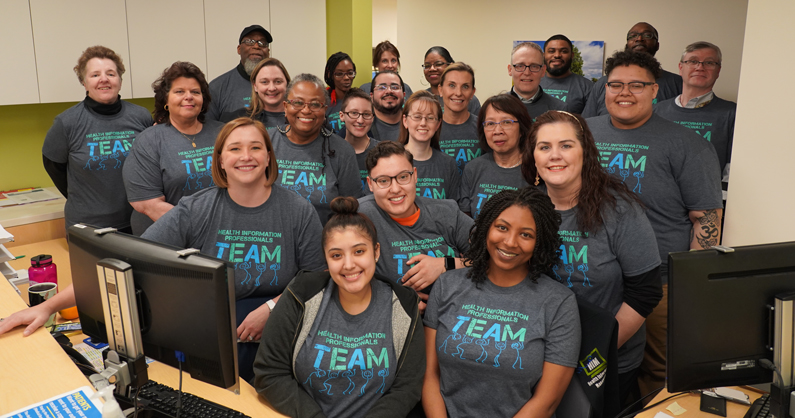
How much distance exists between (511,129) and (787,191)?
47.9 inches

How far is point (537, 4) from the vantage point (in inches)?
240

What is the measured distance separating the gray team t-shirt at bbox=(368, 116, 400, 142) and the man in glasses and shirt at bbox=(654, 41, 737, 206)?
5.45 ft

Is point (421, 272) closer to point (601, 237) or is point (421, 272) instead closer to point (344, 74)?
point (601, 237)

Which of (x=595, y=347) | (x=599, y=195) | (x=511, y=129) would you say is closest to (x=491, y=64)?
(x=511, y=129)

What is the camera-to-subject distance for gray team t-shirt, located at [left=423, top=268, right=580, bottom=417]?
188 cm

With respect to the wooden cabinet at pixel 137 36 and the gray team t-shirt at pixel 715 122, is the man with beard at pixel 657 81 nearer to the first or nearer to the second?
the gray team t-shirt at pixel 715 122

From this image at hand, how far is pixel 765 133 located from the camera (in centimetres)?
213

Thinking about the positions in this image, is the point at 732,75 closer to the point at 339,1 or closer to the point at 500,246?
the point at 339,1


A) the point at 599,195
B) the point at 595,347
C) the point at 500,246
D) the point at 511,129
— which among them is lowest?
the point at 595,347

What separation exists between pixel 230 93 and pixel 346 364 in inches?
101

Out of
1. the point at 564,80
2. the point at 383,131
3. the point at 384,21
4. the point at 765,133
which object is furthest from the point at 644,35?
the point at 384,21

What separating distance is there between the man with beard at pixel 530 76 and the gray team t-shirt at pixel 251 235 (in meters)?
1.91

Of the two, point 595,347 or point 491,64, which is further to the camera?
point 491,64

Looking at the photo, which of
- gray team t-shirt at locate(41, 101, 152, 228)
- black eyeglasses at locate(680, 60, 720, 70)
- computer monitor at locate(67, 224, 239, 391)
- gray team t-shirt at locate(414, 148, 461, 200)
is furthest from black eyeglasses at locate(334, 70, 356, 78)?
computer monitor at locate(67, 224, 239, 391)
